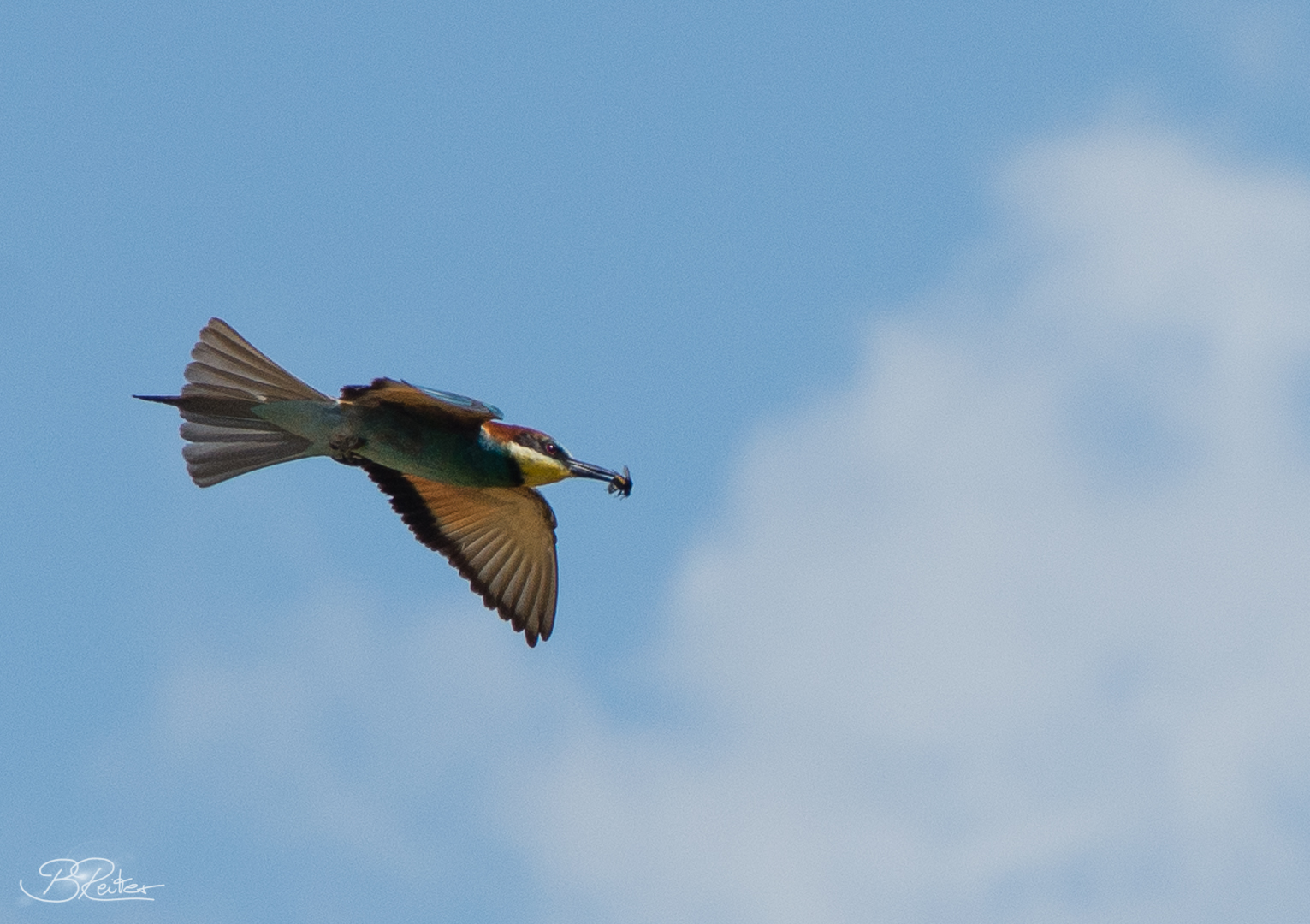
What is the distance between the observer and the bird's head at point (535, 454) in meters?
9.25

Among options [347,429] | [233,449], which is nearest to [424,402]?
[347,429]

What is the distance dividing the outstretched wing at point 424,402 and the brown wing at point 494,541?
1.13 m

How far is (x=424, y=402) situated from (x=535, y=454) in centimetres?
61

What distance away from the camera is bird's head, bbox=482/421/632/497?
9.25m

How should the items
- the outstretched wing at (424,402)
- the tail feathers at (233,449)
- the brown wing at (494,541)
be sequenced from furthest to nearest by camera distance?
the brown wing at (494,541), the tail feathers at (233,449), the outstretched wing at (424,402)

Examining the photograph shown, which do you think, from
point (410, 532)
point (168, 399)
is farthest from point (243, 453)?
point (410, 532)

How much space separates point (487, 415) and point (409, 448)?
0.43 metres

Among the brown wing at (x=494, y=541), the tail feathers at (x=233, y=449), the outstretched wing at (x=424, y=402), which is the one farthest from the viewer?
the brown wing at (x=494, y=541)

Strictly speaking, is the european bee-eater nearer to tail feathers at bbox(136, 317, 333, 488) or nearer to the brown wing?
tail feathers at bbox(136, 317, 333, 488)

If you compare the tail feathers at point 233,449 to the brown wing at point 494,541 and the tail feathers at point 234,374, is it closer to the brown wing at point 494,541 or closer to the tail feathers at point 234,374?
the tail feathers at point 234,374

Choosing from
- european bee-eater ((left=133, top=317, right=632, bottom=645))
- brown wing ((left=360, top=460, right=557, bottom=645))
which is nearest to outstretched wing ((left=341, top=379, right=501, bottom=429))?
european bee-eater ((left=133, top=317, right=632, bottom=645))

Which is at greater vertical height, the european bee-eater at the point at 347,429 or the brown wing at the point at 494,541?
the brown wing at the point at 494,541

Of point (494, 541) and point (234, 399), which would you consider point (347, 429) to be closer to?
point (234, 399)

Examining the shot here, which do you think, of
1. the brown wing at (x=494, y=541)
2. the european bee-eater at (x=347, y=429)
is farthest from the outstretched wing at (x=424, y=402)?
the brown wing at (x=494, y=541)
